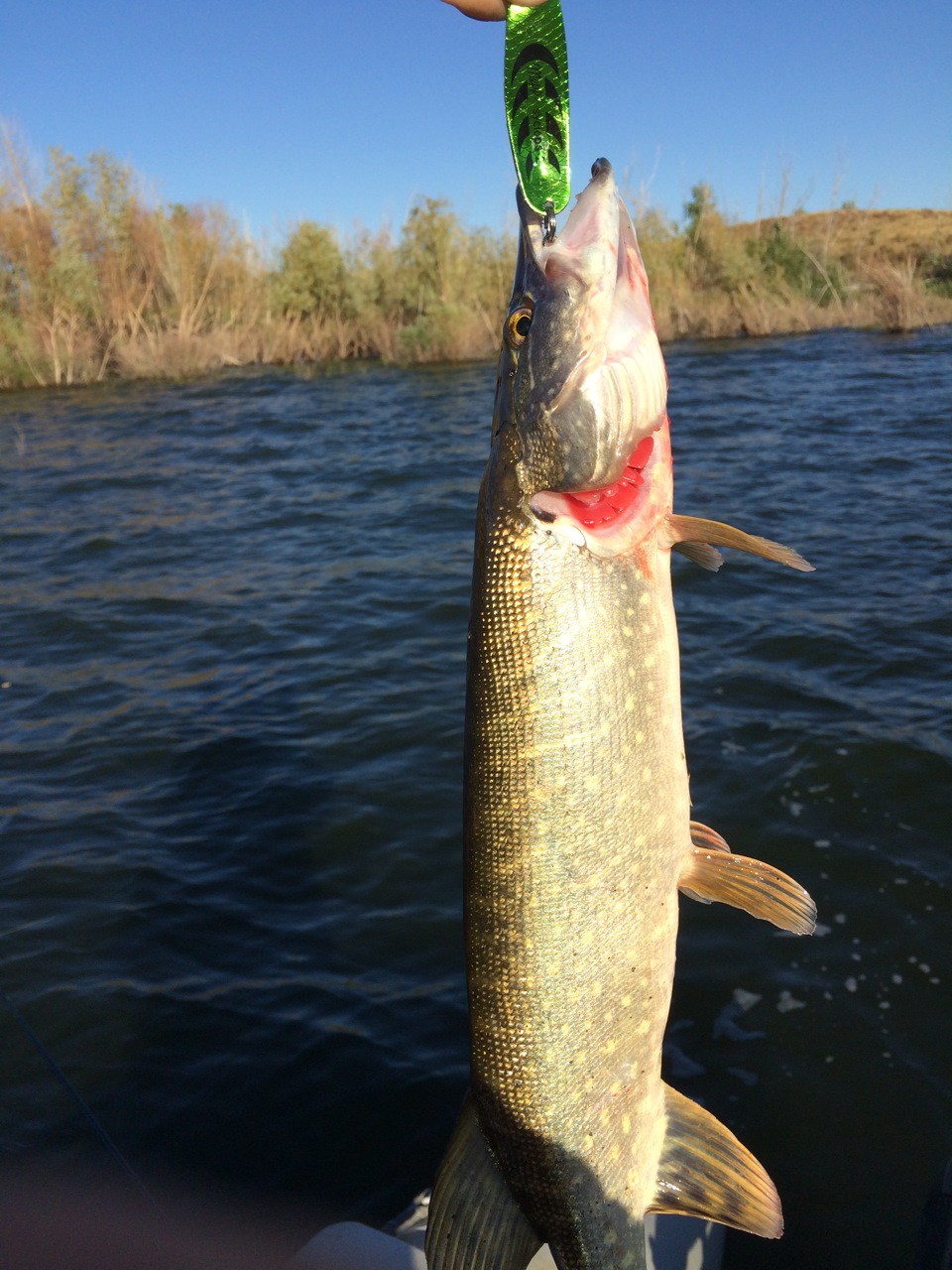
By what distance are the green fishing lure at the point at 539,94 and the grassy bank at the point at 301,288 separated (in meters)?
25.5

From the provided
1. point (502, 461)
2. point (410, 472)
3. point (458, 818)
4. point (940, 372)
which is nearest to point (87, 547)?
point (410, 472)

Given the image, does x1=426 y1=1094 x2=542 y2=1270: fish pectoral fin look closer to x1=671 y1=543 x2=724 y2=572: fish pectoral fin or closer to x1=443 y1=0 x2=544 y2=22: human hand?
x1=671 y1=543 x2=724 y2=572: fish pectoral fin

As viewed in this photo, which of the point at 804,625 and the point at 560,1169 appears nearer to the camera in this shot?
the point at 560,1169

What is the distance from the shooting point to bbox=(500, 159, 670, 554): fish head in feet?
5.96

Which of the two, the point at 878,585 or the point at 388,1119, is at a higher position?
the point at 878,585

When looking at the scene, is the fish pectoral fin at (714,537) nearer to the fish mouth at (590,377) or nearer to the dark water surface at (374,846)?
the fish mouth at (590,377)

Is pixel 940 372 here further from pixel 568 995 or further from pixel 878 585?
pixel 568 995

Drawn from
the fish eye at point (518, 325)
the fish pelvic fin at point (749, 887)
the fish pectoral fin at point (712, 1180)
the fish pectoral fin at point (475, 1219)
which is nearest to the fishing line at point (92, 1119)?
the fish pectoral fin at point (475, 1219)

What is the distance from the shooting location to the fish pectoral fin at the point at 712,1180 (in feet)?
6.27

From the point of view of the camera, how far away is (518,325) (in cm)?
189

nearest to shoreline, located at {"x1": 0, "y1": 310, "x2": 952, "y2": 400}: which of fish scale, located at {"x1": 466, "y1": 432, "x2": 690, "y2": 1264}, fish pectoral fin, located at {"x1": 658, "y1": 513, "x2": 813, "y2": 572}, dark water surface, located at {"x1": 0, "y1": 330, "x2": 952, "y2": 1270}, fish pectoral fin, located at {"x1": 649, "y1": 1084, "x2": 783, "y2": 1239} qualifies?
dark water surface, located at {"x1": 0, "y1": 330, "x2": 952, "y2": 1270}

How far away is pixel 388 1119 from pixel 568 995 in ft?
7.10

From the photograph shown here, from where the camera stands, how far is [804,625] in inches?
292

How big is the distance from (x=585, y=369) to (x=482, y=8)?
98 centimetres
